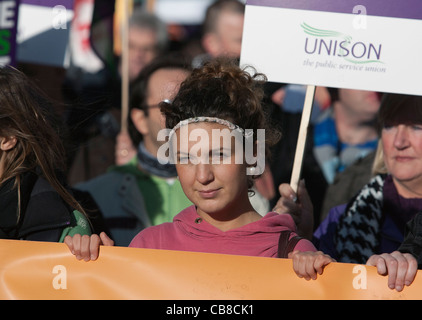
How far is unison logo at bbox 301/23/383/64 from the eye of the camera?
3209mm

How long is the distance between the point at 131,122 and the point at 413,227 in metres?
2.24

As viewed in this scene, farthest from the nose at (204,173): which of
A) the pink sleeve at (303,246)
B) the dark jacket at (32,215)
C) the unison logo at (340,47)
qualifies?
the unison logo at (340,47)

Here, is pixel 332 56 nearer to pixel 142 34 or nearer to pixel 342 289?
pixel 342 289

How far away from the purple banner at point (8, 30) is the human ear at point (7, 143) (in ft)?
5.47

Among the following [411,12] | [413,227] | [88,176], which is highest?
[411,12]

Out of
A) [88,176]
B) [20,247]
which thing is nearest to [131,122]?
[88,176]

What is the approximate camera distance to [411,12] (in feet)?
10.4

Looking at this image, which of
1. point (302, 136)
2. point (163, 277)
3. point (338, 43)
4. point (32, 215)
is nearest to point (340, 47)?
point (338, 43)

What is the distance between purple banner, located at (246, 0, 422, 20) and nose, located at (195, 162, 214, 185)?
0.96 m

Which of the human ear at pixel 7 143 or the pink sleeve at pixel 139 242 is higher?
the human ear at pixel 7 143

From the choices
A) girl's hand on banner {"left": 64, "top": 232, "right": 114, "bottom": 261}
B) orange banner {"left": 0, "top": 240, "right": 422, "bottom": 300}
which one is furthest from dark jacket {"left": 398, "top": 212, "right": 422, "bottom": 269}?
girl's hand on banner {"left": 64, "top": 232, "right": 114, "bottom": 261}

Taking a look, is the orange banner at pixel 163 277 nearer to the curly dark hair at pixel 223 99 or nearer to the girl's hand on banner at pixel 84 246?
the girl's hand on banner at pixel 84 246

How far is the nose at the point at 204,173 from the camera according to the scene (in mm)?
2584

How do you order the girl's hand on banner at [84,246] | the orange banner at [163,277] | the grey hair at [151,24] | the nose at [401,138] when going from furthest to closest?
the grey hair at [151,24] < the nose at [401,138] < the girl's hand on banner at [84,246] < the orange banner at [163,277]
